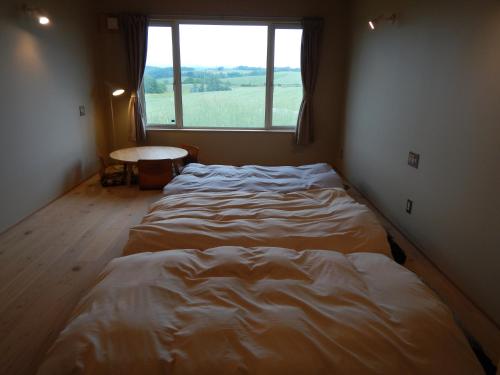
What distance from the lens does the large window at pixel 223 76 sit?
200 inches

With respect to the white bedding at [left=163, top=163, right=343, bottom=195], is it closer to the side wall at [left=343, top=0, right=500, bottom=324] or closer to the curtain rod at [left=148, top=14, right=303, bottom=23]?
the side wall at [left=343, top=0, right=500, bottom=324]

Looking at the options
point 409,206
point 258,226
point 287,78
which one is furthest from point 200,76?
point 258,226

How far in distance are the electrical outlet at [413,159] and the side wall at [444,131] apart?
0.04 metres

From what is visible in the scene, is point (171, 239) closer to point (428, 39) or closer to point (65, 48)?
point (428, 39)

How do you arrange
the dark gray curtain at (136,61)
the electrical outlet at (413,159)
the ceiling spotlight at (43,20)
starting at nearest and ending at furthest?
the electrical outlet at (413,159), the ceiling spotlight at (43,20), the dark gray curtain at (136,61)

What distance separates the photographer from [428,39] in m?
2.81

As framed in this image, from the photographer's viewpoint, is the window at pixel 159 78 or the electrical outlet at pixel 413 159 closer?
the electrical outlet at pixel 413 159

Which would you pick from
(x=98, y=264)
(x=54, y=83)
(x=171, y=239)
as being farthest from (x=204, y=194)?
(x=54, y=83)

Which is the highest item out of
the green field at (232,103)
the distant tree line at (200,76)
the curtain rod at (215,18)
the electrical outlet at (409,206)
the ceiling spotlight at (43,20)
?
the curtain rod at (215,18)

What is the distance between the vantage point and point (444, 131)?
2.60 m

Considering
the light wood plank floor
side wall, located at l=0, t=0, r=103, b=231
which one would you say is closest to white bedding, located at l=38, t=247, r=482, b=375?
the light wood plank floor

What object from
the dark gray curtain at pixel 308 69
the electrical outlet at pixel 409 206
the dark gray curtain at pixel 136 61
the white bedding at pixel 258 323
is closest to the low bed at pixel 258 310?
the white bedding at pixel 258 323

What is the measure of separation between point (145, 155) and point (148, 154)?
0.20 ft

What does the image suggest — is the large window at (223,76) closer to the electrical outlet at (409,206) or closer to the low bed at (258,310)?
the electrical outlet at (409,206)
